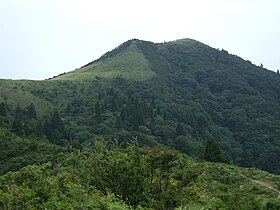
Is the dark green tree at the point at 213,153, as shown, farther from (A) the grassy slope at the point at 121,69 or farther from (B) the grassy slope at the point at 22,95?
(A) the grassy slope at the point at 121,69

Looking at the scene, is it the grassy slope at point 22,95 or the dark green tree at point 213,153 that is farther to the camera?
the grassy slope at point 22,95

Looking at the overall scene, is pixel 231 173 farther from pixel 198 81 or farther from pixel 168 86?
pixel 198 81

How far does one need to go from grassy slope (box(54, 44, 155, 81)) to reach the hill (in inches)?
14.8

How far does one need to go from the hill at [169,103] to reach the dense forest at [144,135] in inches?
16.5

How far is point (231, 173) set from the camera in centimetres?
5316

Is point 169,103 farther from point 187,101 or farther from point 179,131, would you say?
point 179,131

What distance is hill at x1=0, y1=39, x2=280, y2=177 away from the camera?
107312 millimetres

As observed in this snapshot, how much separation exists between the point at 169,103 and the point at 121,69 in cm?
3243

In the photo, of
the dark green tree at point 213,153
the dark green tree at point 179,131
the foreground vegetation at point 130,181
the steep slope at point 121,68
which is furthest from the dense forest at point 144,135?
the steep slope at point 121,68

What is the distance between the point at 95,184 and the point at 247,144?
103 m

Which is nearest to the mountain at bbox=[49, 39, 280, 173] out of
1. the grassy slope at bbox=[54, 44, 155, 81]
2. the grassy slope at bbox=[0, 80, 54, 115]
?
the grassy slope at bbox=[54, 44, 155, 81]

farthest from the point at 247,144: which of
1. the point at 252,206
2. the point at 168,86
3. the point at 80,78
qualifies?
the point at 252,206

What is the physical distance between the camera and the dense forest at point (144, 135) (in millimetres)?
25984

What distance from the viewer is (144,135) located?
100 metres
